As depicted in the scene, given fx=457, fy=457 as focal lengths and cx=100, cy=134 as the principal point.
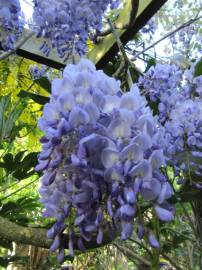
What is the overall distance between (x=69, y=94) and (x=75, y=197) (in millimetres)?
152

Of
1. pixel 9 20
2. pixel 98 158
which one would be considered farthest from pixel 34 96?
pixel 98 158

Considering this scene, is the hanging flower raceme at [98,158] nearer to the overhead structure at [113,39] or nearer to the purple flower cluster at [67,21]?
the purple flower cluster at [67,21]

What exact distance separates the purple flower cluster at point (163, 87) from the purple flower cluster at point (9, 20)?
1.82 ft

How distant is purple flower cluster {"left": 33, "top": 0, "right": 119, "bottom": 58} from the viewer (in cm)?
152

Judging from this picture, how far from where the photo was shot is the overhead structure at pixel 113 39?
1839 mm

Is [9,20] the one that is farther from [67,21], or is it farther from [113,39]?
[113,39]

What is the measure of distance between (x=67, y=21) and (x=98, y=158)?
3.21ft

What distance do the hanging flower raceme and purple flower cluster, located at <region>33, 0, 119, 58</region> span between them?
2.73 feet

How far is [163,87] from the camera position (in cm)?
133

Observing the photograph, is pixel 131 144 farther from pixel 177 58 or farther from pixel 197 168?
pixel 177 58

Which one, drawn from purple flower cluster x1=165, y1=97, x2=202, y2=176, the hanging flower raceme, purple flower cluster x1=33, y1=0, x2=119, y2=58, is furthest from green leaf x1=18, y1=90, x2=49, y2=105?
the hanging flower raceme

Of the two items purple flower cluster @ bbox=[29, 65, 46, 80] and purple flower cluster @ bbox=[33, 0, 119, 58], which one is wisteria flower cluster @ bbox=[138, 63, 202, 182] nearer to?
purple flower cluster @ bbox=[33, 0, 119, 58]

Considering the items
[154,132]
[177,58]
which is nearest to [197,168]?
[154,132]

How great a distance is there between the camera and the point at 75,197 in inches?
26.3
